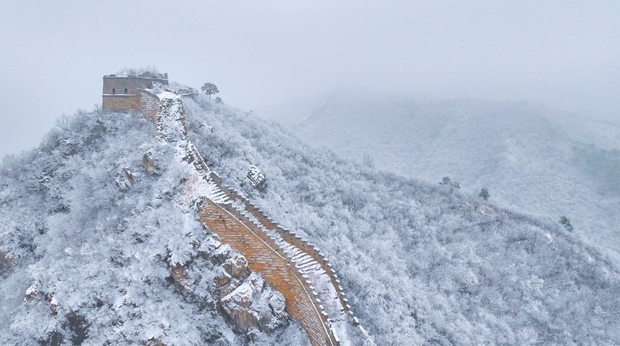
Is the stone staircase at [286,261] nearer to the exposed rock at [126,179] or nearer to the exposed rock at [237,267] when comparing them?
the exposed rock at [237,267]

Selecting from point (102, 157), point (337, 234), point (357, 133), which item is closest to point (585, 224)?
point (337, 234)

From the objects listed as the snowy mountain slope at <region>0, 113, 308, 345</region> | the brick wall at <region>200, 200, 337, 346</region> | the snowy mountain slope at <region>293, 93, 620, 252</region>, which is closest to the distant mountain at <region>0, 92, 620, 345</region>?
the snowy mountain slope at <region>0, 113, 308, 345</region>

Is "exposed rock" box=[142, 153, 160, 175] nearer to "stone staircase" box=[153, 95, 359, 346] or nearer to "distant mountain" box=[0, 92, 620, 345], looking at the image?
"distant mountain" box=[0, 92, 620, 345]

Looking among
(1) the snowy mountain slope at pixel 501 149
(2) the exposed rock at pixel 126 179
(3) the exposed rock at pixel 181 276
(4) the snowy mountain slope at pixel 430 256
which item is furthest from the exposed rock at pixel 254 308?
(1) the snowy mountain slope at pixel 501 149

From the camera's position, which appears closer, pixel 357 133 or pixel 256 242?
pixel 256 242

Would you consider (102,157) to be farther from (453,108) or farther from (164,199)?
(453,108)
